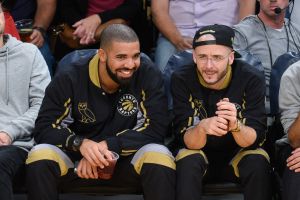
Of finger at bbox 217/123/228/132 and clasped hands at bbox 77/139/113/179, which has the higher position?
finger at bbox 217/123/228/132

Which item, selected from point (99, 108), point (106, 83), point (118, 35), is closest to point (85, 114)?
point (99, 108)

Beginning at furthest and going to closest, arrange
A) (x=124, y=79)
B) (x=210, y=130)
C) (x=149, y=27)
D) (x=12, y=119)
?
(x=149, y=27)
(x=12, y=119)
(x=124, y=79)
(x=210, y=130)

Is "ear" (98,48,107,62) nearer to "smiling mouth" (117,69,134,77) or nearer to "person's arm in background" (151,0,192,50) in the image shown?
"smiling mouth" (117,69,134,77)

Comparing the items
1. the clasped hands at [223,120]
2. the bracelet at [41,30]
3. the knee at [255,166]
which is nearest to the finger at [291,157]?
the knee at [255,166]

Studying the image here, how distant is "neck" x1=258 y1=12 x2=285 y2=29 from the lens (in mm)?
4750

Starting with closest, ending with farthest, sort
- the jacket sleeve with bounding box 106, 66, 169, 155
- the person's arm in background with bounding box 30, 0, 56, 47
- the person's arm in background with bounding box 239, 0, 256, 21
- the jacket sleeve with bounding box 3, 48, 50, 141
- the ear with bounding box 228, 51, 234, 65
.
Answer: the jacket sleeve with bounding box 106, 66, 169, 155, the ear with bounding box 228, 51, 234, 65, the jacket sleeve with bounding box 3, 48, 50, 141, the person's arm in background with bounding box 239, 0, 256, 21, the person's arm in background with bounding box 30, 0, 56, 47

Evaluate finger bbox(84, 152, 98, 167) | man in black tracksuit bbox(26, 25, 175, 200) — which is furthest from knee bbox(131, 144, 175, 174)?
finger bbox(84, 152, 98, 167)

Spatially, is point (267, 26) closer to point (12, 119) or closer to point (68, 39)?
point (68, 39)

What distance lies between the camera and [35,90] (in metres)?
4.16

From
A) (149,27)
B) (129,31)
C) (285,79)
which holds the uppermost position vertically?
(129,31)

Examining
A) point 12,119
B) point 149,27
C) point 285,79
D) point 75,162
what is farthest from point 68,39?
point 285,79

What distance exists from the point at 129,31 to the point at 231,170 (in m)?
0.92

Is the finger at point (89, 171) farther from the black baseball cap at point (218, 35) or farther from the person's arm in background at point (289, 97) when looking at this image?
the person's arm in background at point (289, 97)

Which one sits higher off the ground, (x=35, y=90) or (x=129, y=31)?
(x=129, y=31)
